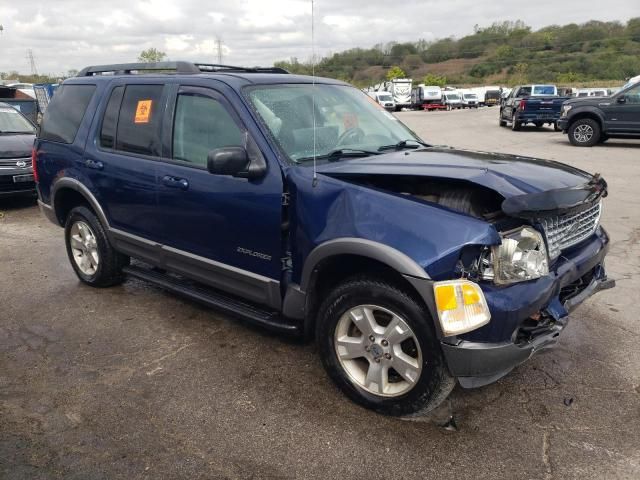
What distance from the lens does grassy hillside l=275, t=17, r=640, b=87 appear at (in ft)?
336

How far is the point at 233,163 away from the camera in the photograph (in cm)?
321

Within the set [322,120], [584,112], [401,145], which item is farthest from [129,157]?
[584,112]

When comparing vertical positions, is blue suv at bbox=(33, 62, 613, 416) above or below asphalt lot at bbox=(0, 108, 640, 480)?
above

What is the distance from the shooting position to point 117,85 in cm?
454

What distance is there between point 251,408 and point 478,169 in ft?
6.16

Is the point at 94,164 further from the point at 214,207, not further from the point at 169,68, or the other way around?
the point at 214,207

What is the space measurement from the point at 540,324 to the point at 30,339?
3601mm

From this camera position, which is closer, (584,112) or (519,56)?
(584,112)

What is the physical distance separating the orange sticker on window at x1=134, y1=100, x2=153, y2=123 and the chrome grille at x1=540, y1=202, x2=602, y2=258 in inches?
116

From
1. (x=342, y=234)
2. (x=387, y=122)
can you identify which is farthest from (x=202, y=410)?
(x=387, y=122)

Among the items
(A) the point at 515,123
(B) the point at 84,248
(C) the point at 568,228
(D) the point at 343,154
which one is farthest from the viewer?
(A) the point at 515,123

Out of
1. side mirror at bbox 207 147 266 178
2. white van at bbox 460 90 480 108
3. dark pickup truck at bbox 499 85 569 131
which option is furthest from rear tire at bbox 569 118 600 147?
white van at bbox 460 90 480 108

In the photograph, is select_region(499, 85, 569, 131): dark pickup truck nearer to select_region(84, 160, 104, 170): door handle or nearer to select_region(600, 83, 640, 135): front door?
select_region(600, 83, 640, 135): front door

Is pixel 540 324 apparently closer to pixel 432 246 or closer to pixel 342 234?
pixel 432 246
